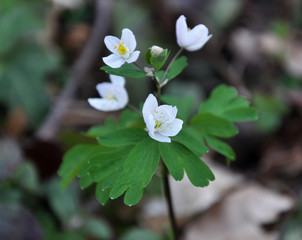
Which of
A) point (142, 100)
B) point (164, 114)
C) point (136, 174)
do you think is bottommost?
point (142, 100)

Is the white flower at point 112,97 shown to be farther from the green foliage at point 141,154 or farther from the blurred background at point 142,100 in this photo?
the blurred background at point 142,100

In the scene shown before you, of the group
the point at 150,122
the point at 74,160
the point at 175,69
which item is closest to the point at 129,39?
the point at 175,69

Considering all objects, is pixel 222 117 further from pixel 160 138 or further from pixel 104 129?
pixel 104 129

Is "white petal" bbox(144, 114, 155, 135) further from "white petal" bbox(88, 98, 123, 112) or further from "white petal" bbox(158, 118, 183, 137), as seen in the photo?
"white petal" bbox(88, 98, 123, 112)

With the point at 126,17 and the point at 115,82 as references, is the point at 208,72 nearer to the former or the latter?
the point at 126,17

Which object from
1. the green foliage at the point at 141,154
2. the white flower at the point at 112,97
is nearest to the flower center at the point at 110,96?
the white flower at the point at 112,97

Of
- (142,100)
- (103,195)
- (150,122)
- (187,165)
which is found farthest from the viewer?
(142,100)
